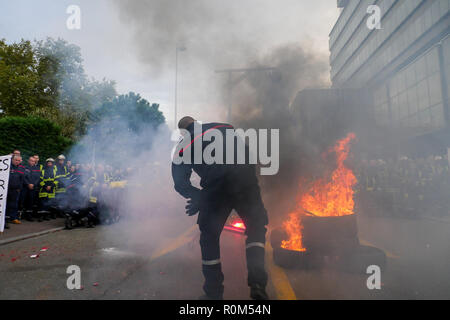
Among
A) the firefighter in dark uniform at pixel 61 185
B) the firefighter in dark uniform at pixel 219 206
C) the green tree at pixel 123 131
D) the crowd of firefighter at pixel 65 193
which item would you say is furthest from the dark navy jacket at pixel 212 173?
the firefighter in dark uniform at pixel 61 185

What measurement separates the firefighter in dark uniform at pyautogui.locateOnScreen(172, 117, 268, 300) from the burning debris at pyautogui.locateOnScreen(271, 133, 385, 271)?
99 cm

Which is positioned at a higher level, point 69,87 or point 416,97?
point 69,87

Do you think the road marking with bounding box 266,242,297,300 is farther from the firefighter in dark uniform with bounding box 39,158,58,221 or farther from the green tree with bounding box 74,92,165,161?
the firefighter in dark uniform with bounding box 39,158,58,221

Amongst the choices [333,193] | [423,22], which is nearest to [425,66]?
[423,22]

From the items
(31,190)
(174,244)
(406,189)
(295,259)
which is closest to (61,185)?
(31,190)

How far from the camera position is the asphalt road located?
113 inches

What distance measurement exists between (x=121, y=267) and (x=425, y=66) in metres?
19.8

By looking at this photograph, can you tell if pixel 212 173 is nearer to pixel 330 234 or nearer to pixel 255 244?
pixel 255 244

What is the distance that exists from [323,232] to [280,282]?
0.91 m

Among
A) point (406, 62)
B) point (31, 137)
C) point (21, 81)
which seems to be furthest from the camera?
point (21, 81)

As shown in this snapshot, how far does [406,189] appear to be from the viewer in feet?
30.4

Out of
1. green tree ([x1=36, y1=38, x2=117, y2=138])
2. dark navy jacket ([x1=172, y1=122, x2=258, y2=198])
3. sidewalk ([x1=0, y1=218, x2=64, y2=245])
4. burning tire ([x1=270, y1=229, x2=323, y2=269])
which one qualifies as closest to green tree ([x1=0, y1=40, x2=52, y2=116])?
green tree ([x1=36, y1=38, x2=117, y2=138])

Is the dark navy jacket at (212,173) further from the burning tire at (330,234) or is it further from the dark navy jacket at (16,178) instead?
the dark navy jacket at (16,178)
